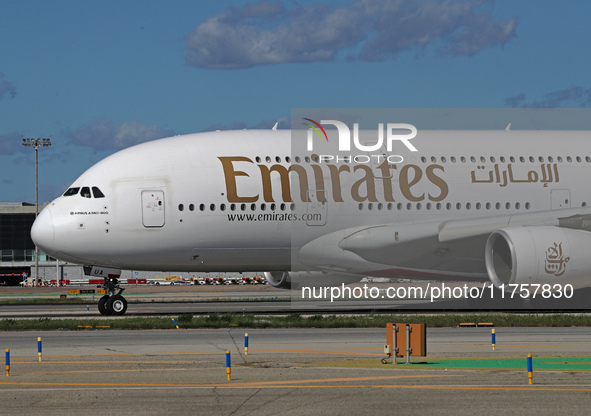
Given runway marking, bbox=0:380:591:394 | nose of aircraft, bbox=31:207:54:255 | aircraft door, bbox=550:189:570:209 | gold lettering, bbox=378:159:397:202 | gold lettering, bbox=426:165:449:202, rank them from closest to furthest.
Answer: runway marking, bbox=0:380:591:394
nose of aircraft, bbox=31:207:54:255
gold lettering, bbox=378:159:397:202
gold lettering, bbox=426:165:449:202
aircraft door, bbox=550:189:570:209

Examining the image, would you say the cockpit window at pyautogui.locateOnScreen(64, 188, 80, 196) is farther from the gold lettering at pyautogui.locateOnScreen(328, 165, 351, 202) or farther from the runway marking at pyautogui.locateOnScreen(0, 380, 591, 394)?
the runway marking at pyautogui.locateOnScreen(0, 380, 591, 394)

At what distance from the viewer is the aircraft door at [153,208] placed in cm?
2858

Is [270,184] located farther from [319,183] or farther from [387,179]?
[387,179]

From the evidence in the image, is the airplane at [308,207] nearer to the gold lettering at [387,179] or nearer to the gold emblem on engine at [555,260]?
the gold lettering at [387,179]

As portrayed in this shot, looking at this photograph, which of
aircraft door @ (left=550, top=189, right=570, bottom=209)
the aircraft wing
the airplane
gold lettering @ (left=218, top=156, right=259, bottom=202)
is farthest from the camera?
aircraft door @ (left=550, top=189, right=570, bottom=209)

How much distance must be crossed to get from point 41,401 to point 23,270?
10084 cm

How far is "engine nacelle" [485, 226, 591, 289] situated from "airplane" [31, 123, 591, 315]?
201mm

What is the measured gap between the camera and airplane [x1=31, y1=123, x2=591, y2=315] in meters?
28.5

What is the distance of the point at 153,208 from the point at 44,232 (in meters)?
3.35

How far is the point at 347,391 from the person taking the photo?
14.2 metres

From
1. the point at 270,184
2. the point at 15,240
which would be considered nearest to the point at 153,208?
the point at 270,184

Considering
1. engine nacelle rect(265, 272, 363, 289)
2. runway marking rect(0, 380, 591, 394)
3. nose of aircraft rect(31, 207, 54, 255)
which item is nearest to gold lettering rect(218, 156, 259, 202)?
engine nacelle rect(265, 272, 363, 289)

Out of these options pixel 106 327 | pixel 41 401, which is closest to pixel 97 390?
pixel 41 401

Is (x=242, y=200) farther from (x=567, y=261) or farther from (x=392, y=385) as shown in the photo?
(x=392, y=385)
